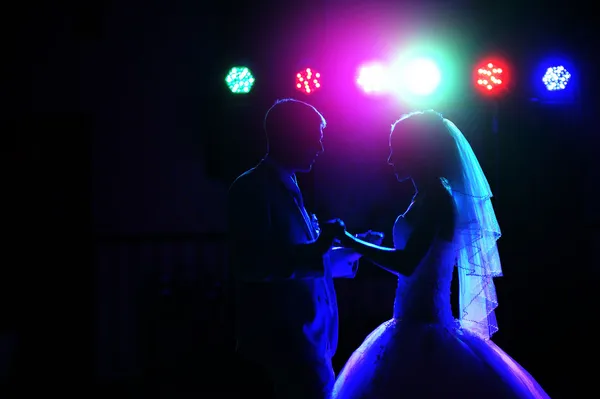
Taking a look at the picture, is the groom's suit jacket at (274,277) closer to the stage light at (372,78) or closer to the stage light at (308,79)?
the stage light at (308,79)

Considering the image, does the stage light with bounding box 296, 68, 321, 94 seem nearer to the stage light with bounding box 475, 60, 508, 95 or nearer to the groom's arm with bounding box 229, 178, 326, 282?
the stage light with bounding box 475, 60, 508, 95

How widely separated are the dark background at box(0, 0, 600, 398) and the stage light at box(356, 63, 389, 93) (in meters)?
0.52

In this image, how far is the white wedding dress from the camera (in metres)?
1.86

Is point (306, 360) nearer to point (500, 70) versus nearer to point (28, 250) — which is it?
point (28, 250)

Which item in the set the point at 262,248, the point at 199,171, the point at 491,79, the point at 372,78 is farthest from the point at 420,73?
the point at 262,248

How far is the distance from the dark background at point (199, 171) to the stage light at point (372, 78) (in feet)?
1.71

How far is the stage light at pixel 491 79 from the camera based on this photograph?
5.10 metres

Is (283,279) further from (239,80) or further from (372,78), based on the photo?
(372,78)

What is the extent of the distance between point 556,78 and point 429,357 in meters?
4.71

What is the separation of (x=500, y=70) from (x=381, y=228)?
2410 mm

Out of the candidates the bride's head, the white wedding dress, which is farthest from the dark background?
the bride's head

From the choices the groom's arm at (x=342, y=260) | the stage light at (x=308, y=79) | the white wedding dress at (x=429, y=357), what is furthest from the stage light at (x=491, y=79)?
the groom's arm at (x=342, y=260)

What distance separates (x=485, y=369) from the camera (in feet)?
6.25

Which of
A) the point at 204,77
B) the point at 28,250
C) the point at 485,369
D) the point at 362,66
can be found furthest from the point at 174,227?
the point at 485,369
